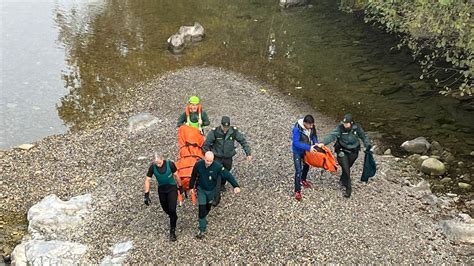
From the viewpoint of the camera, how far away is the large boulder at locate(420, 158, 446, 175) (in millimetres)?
18875

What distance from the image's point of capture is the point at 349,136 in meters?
14.9

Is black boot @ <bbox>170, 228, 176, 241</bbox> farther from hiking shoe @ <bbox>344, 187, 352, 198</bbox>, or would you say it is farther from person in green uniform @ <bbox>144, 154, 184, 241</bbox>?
hiking shoe @ <bbox>344, 187, 352, 198</bbox>

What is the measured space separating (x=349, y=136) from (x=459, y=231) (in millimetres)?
4612

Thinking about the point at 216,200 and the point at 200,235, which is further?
the point at 216,200

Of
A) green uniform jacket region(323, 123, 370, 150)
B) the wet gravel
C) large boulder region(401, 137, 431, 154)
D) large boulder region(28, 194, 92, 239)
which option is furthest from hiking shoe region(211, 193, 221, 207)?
large boulder region(401, 137, 431, 154)

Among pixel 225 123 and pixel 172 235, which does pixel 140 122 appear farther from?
pixel 172 235

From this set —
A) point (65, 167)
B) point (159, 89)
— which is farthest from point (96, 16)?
point (65, 167)

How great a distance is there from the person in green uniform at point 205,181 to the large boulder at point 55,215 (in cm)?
473

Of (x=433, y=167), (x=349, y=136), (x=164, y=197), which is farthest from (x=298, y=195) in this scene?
(x=433, y=167)

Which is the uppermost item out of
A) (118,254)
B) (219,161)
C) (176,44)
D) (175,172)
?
(175,172)

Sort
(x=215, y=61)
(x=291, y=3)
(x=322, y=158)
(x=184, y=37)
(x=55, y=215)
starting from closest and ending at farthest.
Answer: (x=322, y=158), (x=55, y=215), (x=215, y=61), (x=184, y=37), (x=291, y=3)

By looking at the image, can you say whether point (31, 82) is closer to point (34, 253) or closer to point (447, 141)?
point (34, 253)

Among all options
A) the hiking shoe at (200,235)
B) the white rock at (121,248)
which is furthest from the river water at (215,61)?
the hiking shoe at (200,235)

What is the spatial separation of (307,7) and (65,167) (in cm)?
3587
